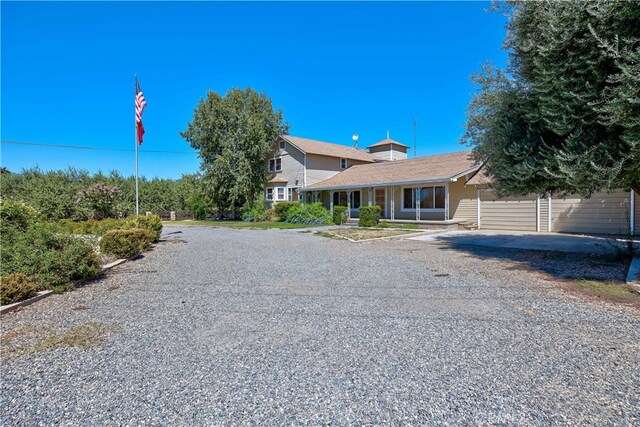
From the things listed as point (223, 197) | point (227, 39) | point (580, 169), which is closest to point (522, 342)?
point (580, 169)

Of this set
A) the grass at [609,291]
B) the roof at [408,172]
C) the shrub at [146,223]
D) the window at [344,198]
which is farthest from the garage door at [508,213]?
the shrub at [146,223]

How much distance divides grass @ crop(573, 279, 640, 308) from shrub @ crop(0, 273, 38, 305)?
347 inches

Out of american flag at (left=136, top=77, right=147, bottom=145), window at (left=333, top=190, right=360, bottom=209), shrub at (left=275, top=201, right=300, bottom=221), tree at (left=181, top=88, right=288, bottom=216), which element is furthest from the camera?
tree at (left=181, top=88, right=288, bottom=216)

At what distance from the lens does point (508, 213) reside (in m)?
16.6

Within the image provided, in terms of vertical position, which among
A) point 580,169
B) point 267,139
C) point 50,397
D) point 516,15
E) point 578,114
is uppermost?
Answer: point 267,139

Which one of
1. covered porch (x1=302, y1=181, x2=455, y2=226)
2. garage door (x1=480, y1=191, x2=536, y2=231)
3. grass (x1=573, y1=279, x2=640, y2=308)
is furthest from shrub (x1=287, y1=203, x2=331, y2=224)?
grass (x1=573, y1=279, x2=640, y2=308)

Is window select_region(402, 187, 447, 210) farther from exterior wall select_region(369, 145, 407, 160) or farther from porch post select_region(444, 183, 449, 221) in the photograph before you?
exterior wall select_region(369, 145, 407, 160)

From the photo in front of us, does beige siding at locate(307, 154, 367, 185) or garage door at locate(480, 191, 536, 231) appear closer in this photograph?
garage door at locate(480, 191, 536, 231)

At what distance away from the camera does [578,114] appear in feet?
20.2

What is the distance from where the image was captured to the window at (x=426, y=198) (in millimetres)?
19312

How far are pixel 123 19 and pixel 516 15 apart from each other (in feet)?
40.3

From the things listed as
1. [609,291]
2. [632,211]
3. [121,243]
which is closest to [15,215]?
[121,243]

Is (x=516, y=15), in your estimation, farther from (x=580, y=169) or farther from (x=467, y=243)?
(x=467, y=243)

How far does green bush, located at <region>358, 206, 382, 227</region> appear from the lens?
65.3 feet
